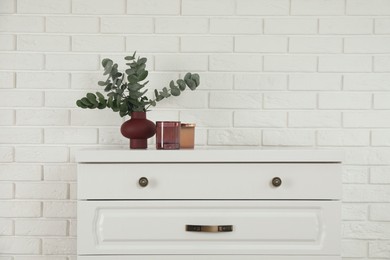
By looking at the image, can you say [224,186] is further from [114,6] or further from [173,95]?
[114,6]

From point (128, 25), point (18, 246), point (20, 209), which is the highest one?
point (128, 25)

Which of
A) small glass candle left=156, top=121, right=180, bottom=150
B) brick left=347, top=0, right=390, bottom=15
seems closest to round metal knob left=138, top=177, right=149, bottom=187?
small glass candle left=156, top=121, right=180, bottom=150

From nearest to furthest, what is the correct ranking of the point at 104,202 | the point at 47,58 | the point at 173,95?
1. the point at 104,202
2. the point at 173,95
3. the point at 47,58

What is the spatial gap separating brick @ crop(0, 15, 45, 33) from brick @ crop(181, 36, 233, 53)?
25.9 inches

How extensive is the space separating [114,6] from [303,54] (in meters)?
0.89

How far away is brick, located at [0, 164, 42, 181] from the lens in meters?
2.23

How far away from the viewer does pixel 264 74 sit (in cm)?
225

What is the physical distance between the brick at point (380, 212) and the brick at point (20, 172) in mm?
1522

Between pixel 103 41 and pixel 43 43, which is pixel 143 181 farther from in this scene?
pixel 43 43

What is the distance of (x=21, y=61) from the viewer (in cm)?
224

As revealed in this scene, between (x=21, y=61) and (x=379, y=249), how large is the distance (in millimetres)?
1839

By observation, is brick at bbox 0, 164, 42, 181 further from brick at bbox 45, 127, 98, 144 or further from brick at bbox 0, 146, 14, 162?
brick at bbox 45, 127, 98, 144

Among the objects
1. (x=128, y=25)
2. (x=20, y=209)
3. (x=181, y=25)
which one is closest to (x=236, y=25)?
(x=181, y=25)

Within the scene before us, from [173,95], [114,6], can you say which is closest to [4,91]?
[114,6]
